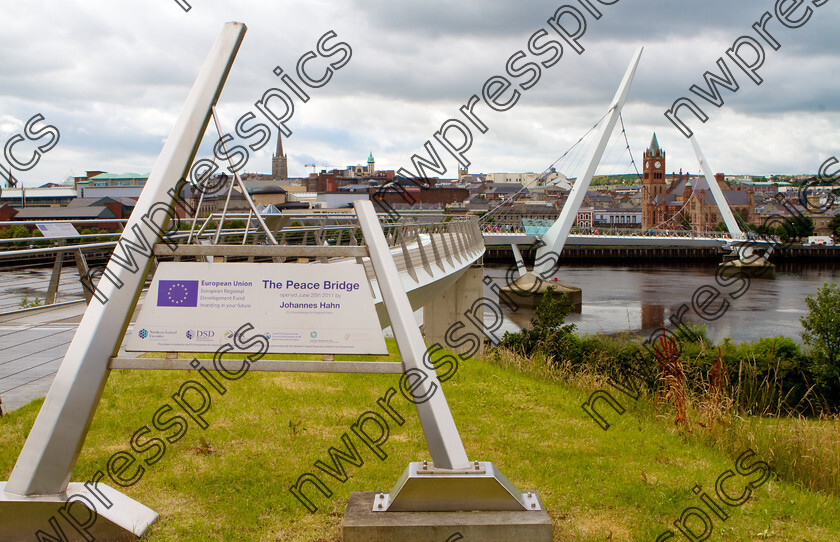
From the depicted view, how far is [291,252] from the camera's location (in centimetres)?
336

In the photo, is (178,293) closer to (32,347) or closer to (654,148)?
(32,347)

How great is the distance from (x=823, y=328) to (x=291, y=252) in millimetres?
17761

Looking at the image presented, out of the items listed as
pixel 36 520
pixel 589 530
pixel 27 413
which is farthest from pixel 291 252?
pixel 27 413

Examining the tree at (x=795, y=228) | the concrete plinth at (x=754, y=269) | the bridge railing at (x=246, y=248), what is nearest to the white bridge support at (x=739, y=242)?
the concrete plinth at (x=754, y=269)

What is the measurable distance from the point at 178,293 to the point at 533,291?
39.1 metres

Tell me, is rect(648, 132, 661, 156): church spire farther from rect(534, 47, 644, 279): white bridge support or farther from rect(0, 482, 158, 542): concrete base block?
rect(0, 482, 158, 542): concrete base block

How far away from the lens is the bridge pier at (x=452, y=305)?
22.2m

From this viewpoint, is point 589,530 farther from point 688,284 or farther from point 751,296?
point 688,284

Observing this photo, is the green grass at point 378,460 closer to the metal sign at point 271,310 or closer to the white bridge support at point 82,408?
the white bridge support at point 82,408

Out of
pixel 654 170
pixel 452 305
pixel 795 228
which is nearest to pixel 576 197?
pixel 452 305

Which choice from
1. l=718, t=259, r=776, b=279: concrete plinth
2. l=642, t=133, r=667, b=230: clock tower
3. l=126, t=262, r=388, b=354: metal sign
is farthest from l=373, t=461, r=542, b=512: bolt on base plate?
l=642, t=133, r=667, b=230: clock tower

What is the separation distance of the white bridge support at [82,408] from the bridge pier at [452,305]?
1867cm

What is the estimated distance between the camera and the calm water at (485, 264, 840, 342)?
107 ft

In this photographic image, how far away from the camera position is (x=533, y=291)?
41906 millimetres
